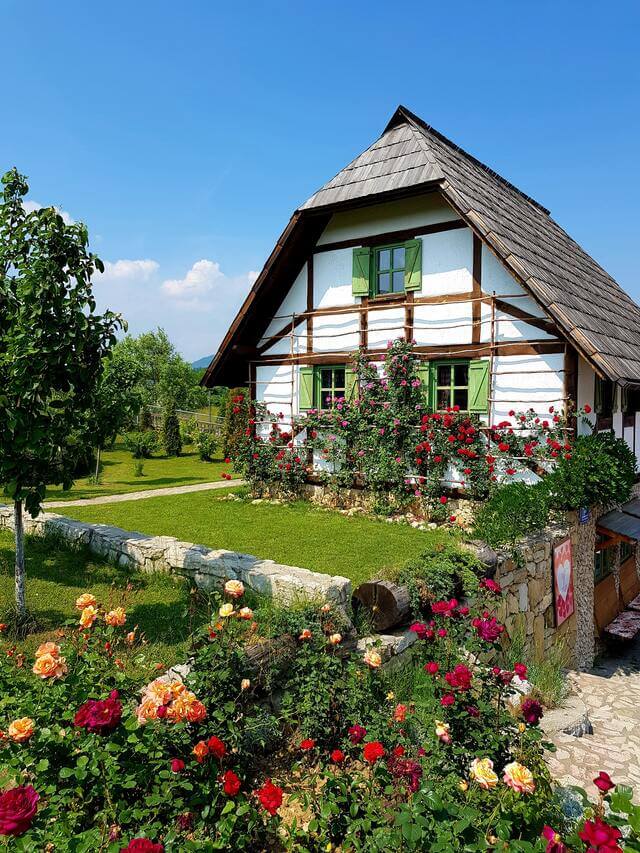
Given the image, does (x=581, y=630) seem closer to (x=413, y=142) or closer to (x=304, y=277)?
(x=304, y=277)

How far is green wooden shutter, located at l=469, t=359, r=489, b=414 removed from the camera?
361 inches

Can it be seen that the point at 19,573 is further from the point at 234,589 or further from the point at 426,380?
the point at 426,380

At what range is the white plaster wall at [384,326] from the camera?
10250 mm

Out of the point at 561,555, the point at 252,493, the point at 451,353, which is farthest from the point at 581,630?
the point at 252,493

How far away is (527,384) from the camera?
28.9ft

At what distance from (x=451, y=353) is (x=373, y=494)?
2946 mm

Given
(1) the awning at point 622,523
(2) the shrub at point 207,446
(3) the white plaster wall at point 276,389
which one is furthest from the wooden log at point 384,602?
(2) the shrub at point 207,446

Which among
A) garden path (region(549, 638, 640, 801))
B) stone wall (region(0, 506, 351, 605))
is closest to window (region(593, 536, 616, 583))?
garden path (region(549, 638, 640, 801))

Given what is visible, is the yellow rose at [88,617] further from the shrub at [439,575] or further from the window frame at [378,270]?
the window frame at [378,270]

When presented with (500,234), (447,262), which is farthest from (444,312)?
(500,234)

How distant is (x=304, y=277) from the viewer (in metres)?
11.5

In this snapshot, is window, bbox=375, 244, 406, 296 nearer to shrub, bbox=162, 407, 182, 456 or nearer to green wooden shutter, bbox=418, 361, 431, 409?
green wooden shutter, bbox=418, 361, 431, 409

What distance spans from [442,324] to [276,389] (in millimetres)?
4057

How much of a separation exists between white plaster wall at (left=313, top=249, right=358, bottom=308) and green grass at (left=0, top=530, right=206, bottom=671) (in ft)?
21.8
